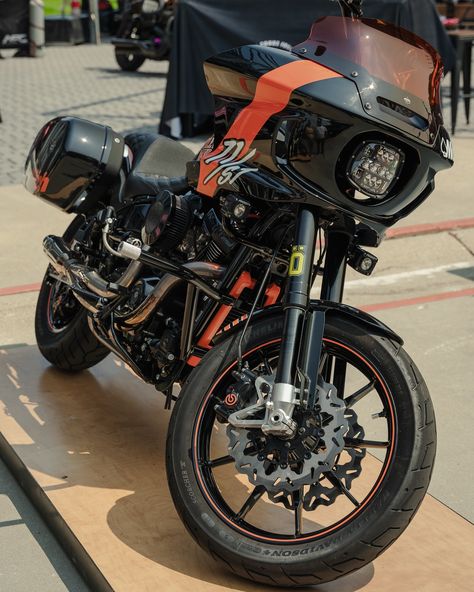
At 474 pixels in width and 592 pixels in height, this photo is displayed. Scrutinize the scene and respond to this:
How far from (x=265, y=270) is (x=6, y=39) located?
15854 mm

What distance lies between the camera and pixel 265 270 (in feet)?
10.1

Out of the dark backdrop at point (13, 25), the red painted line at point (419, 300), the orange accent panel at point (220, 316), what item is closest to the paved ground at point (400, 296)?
the red painted line at point (419, 300)

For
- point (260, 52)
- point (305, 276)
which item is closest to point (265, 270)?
point (305, 276)

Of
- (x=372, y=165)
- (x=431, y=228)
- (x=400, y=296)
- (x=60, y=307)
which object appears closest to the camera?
(x=372, y=165)

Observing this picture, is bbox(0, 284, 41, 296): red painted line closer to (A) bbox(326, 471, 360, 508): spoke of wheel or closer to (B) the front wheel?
(B) the front wheel

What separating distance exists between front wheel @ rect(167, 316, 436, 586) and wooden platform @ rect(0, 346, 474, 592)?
148 millimetres

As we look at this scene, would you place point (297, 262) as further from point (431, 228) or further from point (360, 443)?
point (431, 228)

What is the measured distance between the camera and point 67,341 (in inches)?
166

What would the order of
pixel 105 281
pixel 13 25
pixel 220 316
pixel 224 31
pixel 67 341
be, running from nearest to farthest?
pixel 220 316, pixel 105 281, pixel 67 341, pixel 224 31, pixel 13 25

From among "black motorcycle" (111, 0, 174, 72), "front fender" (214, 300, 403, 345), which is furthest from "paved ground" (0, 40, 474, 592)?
"black motorcycle" (111, 0, 174, 72)

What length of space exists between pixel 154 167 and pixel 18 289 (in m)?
1.96

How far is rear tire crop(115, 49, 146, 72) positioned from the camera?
52.4 feet

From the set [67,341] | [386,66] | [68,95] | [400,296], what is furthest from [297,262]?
[68,95]

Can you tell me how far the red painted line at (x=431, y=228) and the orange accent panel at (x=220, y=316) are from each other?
3.52 m
